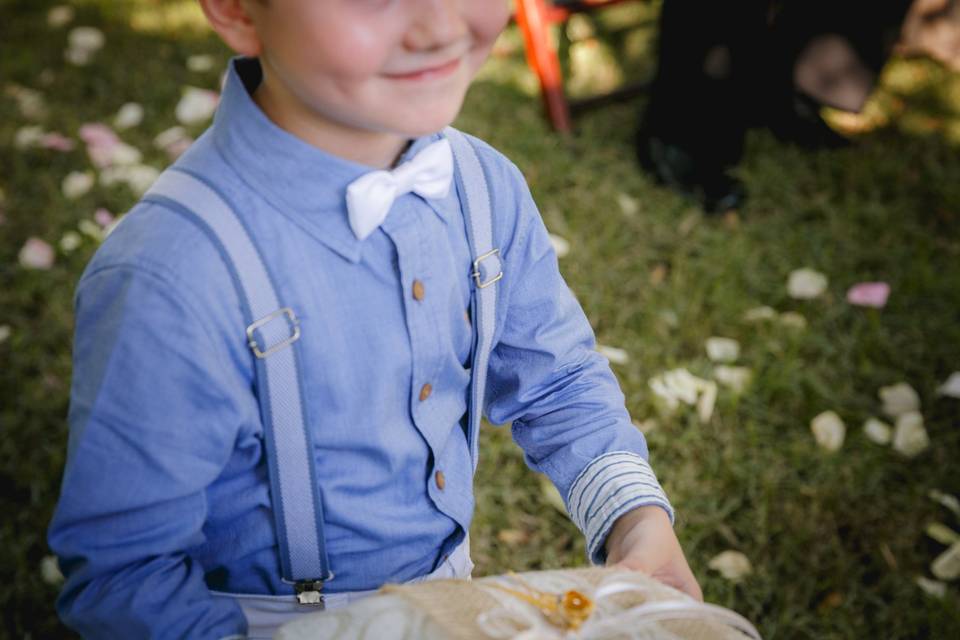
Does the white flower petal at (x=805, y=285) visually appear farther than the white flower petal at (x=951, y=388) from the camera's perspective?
Yes

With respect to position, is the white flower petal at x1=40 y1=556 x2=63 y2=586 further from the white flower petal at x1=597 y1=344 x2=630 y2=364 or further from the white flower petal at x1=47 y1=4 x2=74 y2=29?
the white flower petal at x1=47 y1=4 x2=74 y2=29

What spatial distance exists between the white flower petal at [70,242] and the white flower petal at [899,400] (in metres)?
2.32

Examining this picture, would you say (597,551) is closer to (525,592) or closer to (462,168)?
(525,592)

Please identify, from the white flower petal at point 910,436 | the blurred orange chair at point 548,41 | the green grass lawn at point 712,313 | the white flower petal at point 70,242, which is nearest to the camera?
the green grass lawn at point 712,313

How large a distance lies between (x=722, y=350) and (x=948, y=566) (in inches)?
29.5

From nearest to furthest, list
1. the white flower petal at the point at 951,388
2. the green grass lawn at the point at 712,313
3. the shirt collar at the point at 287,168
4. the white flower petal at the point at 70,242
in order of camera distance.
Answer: the shirt collar at the point at 287,168 → the green grass lawn at the point at 712,313 → the white flower petal at the point at 951,388 → the white flower petal at the point at 70,242

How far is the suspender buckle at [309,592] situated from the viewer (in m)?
1.17

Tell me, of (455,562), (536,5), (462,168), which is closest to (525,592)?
(455,562)

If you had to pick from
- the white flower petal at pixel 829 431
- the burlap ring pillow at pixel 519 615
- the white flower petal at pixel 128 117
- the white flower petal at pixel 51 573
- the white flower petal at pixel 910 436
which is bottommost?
the white flower petal at pixel 910 436

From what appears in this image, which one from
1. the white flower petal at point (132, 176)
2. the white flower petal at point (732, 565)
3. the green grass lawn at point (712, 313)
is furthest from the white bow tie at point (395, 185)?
the white flower petal at point (132, 176)

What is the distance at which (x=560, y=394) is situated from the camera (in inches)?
53.4

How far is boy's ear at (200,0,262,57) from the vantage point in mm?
979

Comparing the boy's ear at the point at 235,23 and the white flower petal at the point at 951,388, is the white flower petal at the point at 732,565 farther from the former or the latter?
the boy's ear at the point at 235,23

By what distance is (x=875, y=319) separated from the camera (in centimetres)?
253
